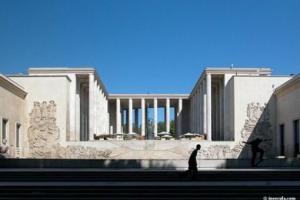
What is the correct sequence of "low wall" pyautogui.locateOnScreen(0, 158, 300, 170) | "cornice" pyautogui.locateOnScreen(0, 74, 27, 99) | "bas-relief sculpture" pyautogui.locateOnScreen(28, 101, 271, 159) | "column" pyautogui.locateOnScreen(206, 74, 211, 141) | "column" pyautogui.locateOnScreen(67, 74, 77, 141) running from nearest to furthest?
"low wall" pyautogui.locateOnScreen(0, 158, 300, 170)
"cornice" pyautogui.locateOnScreen(0, 74, 27, 99)
"bas-relief sculpture" pyautogui.locateOnScreen(28, 101, 271, 159)
"column" pyautogui.locateOnScreen(67, 74, 77, 141)
"column" pyautogui.locateOnScreen(206, 74, 211, 141)

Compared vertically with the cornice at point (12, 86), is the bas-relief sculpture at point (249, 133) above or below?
below

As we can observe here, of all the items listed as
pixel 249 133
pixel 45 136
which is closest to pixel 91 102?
pixel 45 136

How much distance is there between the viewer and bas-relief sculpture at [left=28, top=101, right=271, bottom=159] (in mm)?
36688

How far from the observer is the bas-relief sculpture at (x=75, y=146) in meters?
36.7

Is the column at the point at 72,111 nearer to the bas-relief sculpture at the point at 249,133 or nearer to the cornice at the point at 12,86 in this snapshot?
the cornice at the point at 12,86

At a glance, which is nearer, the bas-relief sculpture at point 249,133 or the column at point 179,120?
the bas-relief sculpture at point 249,133

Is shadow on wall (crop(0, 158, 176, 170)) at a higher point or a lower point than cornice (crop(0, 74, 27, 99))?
lower

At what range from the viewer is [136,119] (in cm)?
8006

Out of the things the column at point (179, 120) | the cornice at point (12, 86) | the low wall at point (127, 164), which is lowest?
→ the low wall at point (127, 164)

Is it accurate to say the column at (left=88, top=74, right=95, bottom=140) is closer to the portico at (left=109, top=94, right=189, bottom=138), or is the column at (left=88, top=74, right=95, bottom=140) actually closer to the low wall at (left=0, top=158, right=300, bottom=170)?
the portico at (left=109, top=94, right=189, bottom=138)

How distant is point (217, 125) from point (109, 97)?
63.9 ft

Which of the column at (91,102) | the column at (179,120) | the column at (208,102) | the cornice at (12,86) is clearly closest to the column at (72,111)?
the column at (91,102)
